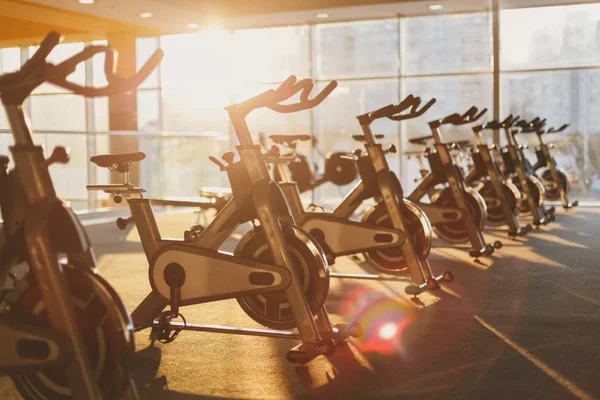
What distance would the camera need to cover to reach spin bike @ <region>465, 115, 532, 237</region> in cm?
654

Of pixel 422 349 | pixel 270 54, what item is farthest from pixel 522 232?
pixel 270 54

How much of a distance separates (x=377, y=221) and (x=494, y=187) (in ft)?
7.61

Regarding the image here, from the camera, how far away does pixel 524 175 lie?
7.56 m

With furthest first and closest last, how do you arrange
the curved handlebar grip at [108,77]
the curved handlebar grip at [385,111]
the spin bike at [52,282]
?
the curved handlebar grip at [385,111], the spin bike at [52,282], the curved handlebar grip at [108,77]

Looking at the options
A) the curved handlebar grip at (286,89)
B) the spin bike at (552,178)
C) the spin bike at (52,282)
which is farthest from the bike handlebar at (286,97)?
the spin bike at (552,178)

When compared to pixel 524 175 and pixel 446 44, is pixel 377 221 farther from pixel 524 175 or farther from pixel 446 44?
pixel 446 44

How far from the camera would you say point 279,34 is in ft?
39.5

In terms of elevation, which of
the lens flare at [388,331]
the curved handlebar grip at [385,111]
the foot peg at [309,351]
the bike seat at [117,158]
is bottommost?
the lens flare at [388,331]

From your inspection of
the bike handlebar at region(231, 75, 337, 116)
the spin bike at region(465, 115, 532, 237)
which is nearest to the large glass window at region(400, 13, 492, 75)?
the spin bike at region(465, 115, 532, 237)

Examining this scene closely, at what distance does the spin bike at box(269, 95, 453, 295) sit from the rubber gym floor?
0.21 metres

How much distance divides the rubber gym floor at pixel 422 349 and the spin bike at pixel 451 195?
0.33 meters

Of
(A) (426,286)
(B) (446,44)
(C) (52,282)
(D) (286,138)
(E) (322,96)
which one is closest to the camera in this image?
(C) (52,282)

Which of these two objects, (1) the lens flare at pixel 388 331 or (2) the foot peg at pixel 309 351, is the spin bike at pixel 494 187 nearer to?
(1) the lens flare at pixel 388 331

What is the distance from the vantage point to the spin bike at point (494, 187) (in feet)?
21.5
